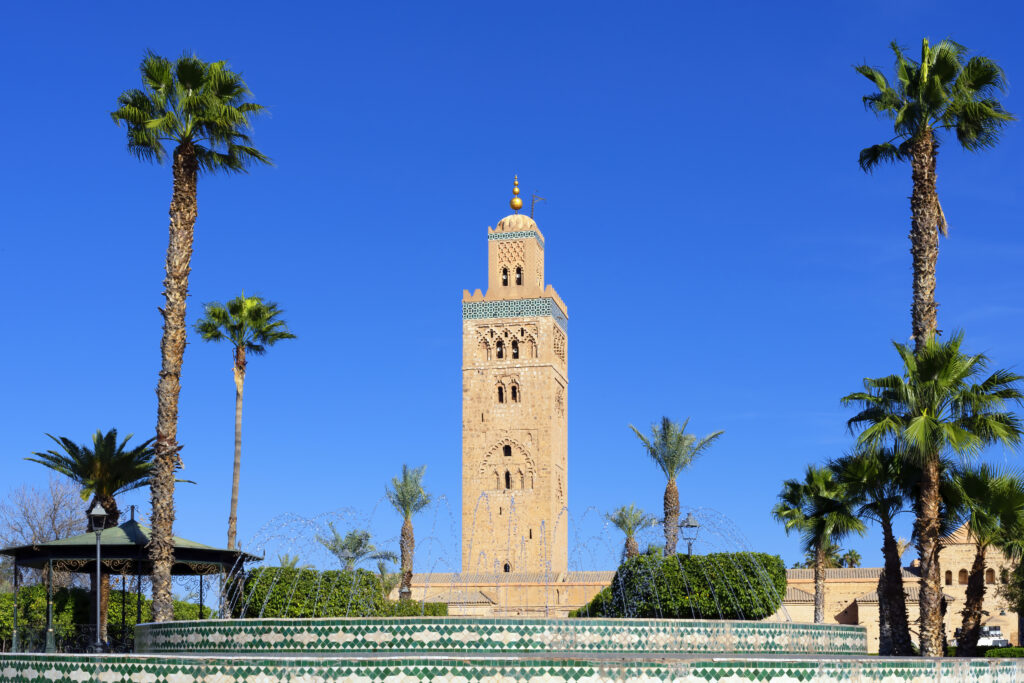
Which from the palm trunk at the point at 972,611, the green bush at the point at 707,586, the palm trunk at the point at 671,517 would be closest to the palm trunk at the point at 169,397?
the palm trunk at the point at 972,611

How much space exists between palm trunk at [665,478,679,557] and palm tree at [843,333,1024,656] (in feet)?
63.2

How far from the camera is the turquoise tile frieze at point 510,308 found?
190ft

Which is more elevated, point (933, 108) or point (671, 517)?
point (933, 108)

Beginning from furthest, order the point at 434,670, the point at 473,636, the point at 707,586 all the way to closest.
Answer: the point at 707,586 < the point at 473,636 < the point at 434,670

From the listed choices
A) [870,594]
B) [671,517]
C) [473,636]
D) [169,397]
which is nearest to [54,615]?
[169,397]

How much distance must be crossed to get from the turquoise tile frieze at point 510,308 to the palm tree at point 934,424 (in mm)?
38398

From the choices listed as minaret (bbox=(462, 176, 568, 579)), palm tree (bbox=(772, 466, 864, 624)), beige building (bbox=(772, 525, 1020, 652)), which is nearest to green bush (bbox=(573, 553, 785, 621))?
palm tree (bbox=(772, 466, 864, 624))

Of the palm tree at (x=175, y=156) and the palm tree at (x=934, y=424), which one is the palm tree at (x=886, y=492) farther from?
the palm tree at (x=175, y=156)

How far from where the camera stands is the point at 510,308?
5819 cm

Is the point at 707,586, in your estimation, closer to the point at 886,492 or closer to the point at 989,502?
the point at 886,492

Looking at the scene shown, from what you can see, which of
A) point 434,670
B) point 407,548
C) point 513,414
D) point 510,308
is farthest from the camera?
point 510,308

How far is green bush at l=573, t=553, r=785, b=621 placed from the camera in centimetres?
3400

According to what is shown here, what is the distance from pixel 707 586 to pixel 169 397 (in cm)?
1959

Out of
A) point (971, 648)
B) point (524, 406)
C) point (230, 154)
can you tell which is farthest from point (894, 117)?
point (524, 406)
